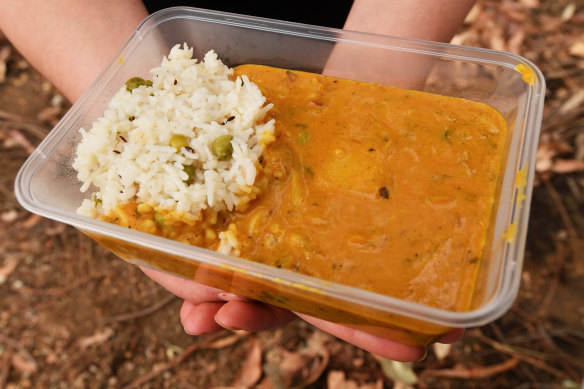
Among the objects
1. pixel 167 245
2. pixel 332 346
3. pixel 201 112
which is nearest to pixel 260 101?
pixel 201 112

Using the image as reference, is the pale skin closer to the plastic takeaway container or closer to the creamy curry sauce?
the plastic takeaway container

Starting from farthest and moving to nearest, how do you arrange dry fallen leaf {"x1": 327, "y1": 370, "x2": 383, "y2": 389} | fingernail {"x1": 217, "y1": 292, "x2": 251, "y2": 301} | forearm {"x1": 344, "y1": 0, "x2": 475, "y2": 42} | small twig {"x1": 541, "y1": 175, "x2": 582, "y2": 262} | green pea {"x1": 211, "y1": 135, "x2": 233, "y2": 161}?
small twig {"x1": 541, "y1": 175, "x2": 582, "y2": 262} < dry fallen leaf {"x1": 327, "y1": 370, "x2": 383, "y2": 389} < forearm {"x1": 344, "y1": 0, "x2": 475, "y2": 42} < fingernail {"x1": 217, "y1": 292, "x2": 251, "y2": 301} < green pea {"x1": 211, "y1": 135, "x2": 233, "y2": 161}

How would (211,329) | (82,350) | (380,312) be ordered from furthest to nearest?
(82,350)
(211,329)
(380,312)

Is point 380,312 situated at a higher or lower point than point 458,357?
higher

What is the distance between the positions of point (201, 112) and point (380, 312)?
97 cm

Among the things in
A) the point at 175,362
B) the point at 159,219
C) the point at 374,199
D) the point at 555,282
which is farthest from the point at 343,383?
the point at 159,219

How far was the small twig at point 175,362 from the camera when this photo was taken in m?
3.21

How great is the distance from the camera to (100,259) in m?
3.66

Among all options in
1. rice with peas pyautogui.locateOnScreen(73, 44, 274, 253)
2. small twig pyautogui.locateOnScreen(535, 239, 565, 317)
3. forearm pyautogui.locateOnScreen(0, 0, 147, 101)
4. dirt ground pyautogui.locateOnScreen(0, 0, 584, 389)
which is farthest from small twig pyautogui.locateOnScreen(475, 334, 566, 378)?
forearm pyautogui.locateOnScreen(0, 0, 147, 101)

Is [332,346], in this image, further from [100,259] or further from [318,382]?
[100,259]

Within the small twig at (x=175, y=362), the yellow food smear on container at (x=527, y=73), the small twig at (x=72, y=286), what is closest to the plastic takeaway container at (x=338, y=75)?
the yellow food smear on container at (x=527, y=73)

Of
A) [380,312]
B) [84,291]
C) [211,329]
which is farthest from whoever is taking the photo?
[84,291]

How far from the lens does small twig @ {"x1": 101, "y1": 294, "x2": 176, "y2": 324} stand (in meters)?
3.40

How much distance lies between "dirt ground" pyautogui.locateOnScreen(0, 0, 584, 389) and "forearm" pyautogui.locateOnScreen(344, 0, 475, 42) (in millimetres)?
1796
